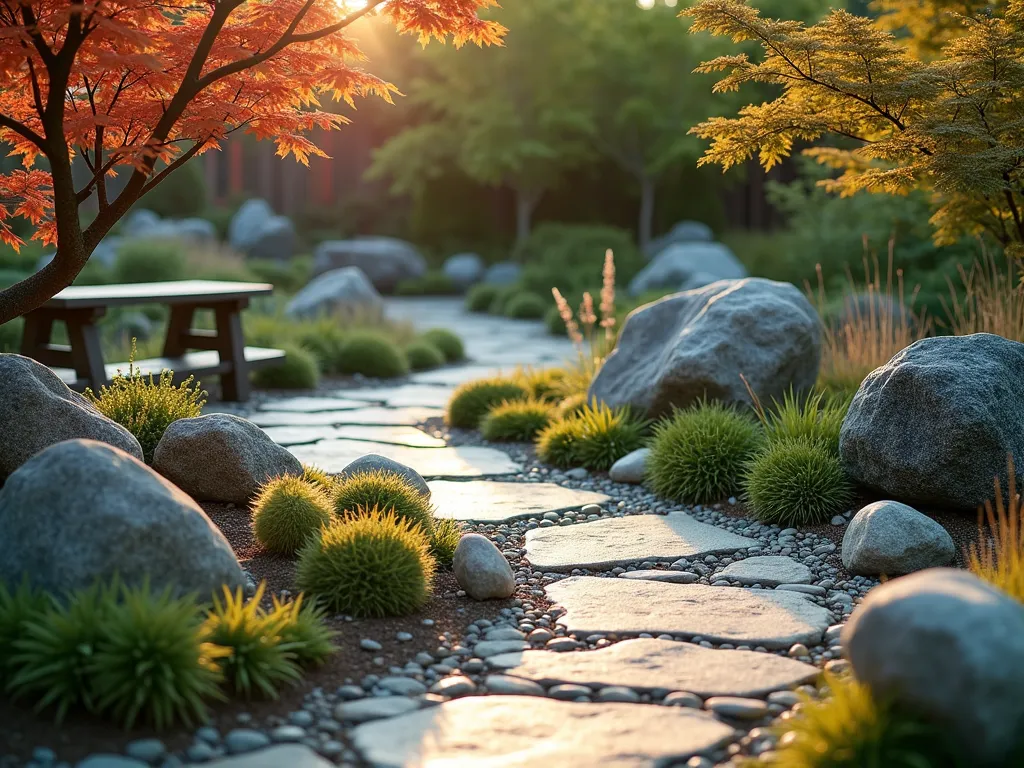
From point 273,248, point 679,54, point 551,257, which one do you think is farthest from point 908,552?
point 273,248

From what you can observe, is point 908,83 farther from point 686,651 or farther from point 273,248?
point 273,248

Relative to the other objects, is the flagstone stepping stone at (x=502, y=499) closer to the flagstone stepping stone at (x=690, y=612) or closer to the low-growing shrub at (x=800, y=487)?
the low-growing shrub at (x=800, y=487)

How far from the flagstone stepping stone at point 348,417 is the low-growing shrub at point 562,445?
1.39 meters

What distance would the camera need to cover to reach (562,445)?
6.20m

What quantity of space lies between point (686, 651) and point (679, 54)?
1794 centimetres

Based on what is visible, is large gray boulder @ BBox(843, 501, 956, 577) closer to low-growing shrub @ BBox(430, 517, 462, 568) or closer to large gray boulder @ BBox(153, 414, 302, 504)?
low-growing shrub @ BBox(430, 517, 462, 568)

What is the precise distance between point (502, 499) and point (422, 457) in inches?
42.8

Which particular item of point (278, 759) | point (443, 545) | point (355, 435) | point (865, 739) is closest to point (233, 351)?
point (355, 435)

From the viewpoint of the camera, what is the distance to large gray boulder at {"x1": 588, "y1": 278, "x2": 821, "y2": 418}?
19.3ft

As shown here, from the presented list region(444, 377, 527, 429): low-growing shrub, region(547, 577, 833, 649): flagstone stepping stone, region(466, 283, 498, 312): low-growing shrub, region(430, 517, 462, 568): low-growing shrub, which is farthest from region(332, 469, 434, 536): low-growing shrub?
region(466, 283, 498, 312): low-growing shrub

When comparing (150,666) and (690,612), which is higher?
(150,666)

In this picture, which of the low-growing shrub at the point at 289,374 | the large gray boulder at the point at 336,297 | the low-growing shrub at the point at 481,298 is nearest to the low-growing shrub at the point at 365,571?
the low-growing shrub at the point at 289,374

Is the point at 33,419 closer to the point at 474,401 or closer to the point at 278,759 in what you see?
the point at 278,759

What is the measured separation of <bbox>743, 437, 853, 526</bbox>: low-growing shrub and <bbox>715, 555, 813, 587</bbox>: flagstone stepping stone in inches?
19.4
